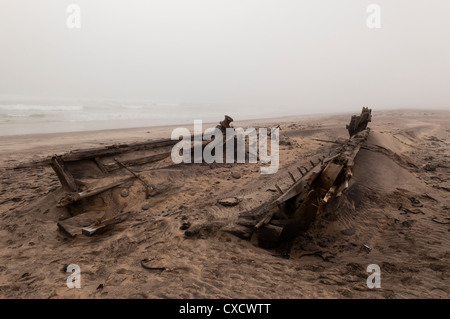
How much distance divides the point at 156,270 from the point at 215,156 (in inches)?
235

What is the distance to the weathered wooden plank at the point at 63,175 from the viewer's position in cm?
542

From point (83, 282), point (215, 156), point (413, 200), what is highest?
point (215, 156)

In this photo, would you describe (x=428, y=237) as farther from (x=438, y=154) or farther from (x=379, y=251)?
(x=438, y=154)

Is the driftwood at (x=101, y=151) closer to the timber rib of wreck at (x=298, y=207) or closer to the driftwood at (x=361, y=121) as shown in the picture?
the timber rib of wreck at (x=298, y=207)

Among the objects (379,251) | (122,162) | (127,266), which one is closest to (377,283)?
(379,251)

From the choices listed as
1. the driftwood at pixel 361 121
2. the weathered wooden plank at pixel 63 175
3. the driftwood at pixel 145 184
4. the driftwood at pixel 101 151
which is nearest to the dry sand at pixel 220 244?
the driftwood at pixel 145 184

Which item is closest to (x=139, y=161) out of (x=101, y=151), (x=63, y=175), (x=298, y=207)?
(x=101, y=151)

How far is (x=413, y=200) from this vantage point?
5.84 m

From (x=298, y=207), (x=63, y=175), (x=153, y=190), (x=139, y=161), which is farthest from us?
(x=139, y=161)

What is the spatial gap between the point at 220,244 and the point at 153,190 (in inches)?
109

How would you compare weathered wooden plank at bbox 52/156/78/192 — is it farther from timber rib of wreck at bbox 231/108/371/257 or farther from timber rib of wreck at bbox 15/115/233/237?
timber rib of wreck at bbox 231/108/371/257

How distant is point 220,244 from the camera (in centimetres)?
412

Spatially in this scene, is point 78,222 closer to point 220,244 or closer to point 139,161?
point 139,161

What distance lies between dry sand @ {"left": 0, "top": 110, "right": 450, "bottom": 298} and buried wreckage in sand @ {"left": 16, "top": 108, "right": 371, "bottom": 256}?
207 millimetres
